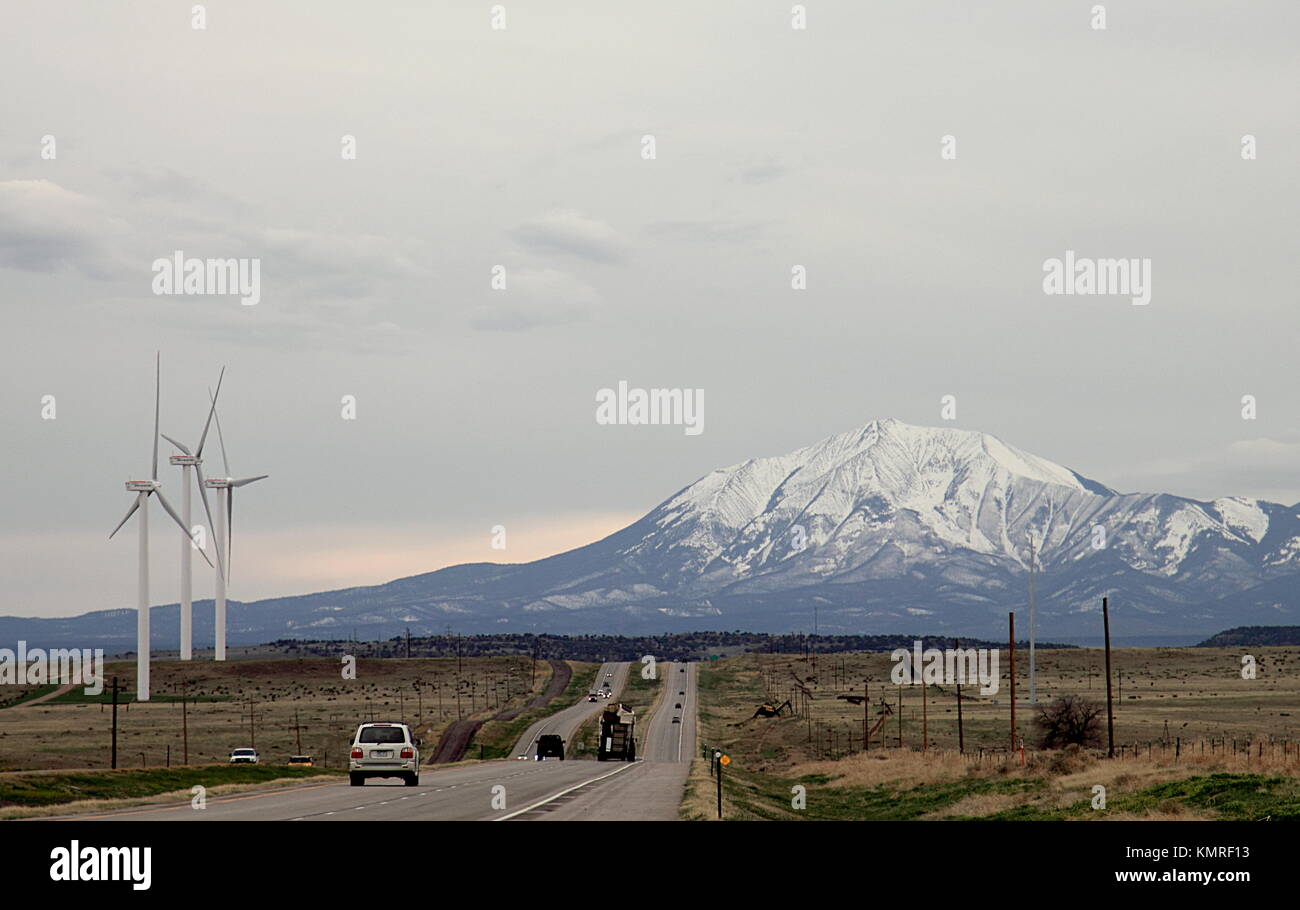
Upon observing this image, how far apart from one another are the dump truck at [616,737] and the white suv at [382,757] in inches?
1452

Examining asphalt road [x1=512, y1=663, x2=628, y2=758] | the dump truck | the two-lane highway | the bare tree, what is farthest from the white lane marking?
asphalt road [x1=512, y1=663, x2=628, y2=758]

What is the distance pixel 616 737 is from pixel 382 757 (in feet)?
132

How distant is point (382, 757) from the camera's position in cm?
5250

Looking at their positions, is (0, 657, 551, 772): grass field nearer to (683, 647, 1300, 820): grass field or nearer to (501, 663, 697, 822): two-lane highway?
(683, 647, 1300, 820): grass field

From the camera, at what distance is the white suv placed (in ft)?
171

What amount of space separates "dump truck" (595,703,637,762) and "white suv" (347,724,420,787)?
1452 inches

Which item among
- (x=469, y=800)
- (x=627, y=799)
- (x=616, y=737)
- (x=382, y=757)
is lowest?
(x=616, y=737)

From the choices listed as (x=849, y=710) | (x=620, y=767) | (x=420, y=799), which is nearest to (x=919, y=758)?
(x=620, y=767)

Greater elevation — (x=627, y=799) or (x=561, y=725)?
(x=627, y=799)

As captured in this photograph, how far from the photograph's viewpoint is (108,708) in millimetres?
185500

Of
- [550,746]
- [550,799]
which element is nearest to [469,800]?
[550,799]

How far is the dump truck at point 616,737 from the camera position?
295 ft

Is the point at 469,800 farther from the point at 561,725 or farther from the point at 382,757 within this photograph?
the point at 561,725
